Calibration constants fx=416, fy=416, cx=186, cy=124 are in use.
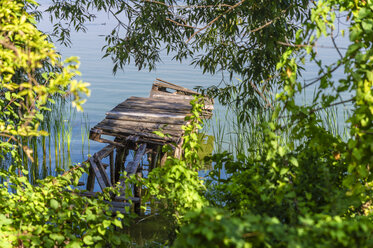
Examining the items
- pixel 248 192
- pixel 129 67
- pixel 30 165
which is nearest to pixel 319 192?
pixel 248 192

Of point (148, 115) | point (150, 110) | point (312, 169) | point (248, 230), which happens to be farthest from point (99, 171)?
point (248, 230)

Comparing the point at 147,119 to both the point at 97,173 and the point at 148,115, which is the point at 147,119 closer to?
the point at 148,115

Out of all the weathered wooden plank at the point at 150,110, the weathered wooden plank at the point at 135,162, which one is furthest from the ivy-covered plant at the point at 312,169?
the weathered wooden plank at the point at 150,110

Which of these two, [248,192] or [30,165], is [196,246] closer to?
[248,192]

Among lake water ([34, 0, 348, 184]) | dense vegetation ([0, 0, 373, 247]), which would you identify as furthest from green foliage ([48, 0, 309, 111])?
lake water ([34, 0, 348, 184])

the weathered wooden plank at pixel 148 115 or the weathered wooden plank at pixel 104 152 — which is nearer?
the weathered wooden plank at pixel 104 152

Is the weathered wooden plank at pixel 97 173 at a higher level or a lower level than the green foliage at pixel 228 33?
lower

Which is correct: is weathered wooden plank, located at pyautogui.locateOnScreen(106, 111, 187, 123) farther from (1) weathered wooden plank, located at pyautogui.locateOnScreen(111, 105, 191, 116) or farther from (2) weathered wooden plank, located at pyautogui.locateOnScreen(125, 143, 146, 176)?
(2) weathered wooden plank, located at pyautogui.locateOnScreen(125, 143, 146, 176)

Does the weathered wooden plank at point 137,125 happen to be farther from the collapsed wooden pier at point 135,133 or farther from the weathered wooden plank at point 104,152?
the weathered wooden plank at point 104,152

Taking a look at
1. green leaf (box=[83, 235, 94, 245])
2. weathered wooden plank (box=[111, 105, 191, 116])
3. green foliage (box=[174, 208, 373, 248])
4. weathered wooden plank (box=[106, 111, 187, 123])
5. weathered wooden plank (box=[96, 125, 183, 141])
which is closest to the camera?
green foliage (box=[174, 208, 373, 248])

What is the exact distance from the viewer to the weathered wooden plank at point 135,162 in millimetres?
6246

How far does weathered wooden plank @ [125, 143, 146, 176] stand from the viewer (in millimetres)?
6246

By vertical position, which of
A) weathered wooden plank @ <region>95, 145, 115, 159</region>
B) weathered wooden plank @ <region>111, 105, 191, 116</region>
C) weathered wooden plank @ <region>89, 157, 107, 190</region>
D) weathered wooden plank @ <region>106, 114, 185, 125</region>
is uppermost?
weathered wooden plank @ <region>111, 105, 191, 116</region>

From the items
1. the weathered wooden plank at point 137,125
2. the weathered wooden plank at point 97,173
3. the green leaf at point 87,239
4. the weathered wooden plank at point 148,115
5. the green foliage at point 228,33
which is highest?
the green foliage at point 228,33
